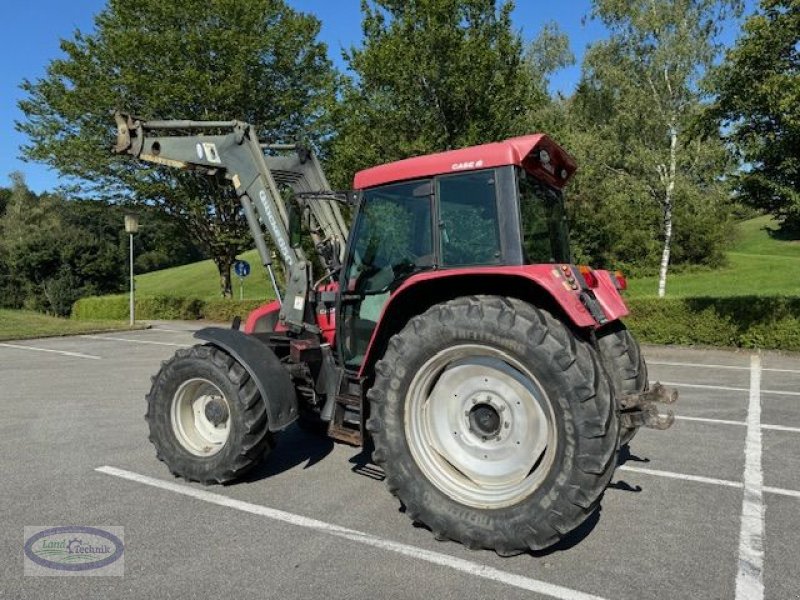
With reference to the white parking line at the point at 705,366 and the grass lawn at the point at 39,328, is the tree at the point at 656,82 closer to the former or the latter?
the white parking line at the point at 705,366

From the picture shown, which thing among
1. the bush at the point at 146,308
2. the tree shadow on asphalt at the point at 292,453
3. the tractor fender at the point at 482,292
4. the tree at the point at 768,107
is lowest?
the tree shadow on asphalt at the point at 292,453

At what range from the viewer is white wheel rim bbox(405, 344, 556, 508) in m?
3.24

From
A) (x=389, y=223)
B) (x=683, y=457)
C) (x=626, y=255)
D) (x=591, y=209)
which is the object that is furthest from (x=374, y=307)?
(x=626, y=255)

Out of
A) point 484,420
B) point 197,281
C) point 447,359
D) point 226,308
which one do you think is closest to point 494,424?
point 484,420

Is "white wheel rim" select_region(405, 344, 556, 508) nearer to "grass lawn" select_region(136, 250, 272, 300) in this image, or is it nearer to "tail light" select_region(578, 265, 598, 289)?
"tail light" select_region(578, 265, 598, 289)

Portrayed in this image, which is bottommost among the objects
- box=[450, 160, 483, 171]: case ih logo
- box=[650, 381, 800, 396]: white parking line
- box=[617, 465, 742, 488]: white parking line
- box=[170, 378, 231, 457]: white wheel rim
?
box=[617, 465, 742, 488]: white parking line

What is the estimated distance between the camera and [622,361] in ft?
13.9

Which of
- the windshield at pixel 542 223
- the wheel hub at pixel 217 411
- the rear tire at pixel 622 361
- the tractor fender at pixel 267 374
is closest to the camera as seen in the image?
the windshield at pixel 542 223

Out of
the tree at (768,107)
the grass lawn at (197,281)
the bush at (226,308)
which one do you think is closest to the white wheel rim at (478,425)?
the tree at (768,107)

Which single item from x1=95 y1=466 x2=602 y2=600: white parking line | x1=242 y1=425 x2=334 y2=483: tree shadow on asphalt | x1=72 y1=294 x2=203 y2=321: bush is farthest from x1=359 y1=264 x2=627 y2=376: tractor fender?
x1=72 y1=294 x2=203 y2=321: bush

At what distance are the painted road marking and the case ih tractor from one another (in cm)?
71

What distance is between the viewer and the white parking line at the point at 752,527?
2.88m

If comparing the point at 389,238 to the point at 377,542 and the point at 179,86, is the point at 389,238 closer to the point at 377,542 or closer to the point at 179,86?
the point at 377,542

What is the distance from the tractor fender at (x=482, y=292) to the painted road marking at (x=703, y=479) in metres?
1.54
